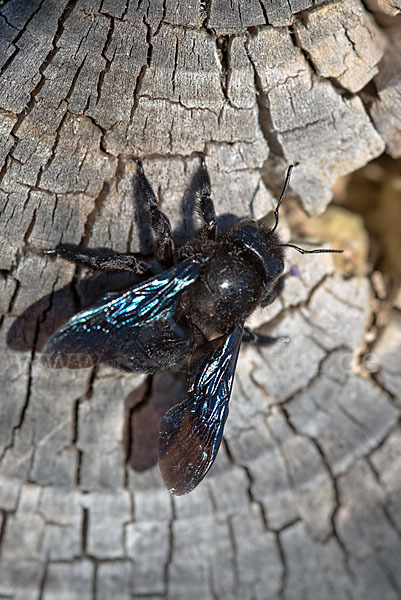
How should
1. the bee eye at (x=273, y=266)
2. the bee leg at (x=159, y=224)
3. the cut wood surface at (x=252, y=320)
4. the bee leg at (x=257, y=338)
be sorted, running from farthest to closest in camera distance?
1. the bee leg at (x=257, y=338)
2. the bee eye at (x=273, y=266)
3. the bee leg at (x=159, y=224)
4. the cut wood surface at (x=252, y=320)

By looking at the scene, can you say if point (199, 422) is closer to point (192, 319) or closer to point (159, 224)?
point (192, 319)

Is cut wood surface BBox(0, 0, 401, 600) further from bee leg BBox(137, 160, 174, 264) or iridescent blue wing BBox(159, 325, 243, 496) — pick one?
iridescent blue wing BBox(159, 325, 243, 496)

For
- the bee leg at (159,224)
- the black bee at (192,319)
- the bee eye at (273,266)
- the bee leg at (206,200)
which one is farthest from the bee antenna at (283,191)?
the bee leg at (159,224)

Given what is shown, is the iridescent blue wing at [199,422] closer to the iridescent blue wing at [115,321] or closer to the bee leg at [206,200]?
the iridescent blue wing at [115,321]

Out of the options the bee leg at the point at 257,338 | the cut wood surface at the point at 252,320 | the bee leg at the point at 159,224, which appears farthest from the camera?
the bee leg at the point at 257,338

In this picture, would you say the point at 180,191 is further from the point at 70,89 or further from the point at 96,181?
the point at 70,89

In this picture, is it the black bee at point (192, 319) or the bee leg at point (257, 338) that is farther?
the bee leg at point (257, 338)

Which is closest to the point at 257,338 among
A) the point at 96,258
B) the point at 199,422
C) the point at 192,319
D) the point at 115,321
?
the point at 192,319
